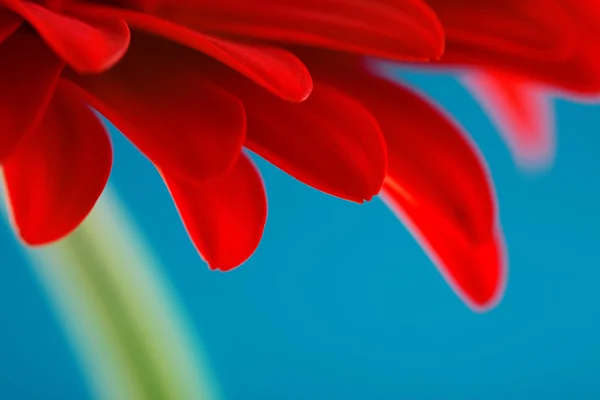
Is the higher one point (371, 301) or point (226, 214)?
point (371, 301)

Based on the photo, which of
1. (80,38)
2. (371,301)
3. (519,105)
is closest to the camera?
(80,38)

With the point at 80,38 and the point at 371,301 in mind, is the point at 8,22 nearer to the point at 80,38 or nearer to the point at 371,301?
the point at 80,38

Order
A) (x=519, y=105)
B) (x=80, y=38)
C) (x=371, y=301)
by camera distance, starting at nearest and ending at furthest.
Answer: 1. (x=80, y=38)
2. (x=519, y=105)
3. (x=371, y=301)

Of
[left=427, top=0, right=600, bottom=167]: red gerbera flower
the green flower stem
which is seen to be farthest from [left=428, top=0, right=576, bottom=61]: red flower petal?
the green flower stem

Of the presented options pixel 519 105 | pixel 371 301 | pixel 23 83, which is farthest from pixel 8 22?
pixel 371 301

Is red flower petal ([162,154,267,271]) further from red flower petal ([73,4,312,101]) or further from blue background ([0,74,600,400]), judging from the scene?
blue background ([0,74,600,400])

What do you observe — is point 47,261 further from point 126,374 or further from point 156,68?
point 156,68
